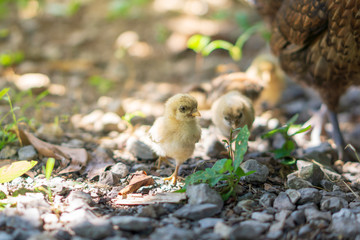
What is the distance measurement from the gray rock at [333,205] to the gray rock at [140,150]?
1277 mm

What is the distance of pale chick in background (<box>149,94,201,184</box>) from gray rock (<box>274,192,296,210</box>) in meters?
0.63

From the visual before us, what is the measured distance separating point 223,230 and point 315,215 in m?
0.52

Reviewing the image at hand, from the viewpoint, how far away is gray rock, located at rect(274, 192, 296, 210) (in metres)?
1.97

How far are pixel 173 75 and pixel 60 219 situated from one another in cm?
337

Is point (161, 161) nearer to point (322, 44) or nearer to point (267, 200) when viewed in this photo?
point (267, 200)

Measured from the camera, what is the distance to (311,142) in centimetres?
348

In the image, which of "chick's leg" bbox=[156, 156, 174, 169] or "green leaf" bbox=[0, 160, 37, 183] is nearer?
"green leaf" bbox=[0, 160, 37, 183]

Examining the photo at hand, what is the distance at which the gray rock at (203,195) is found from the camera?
6.20 ft

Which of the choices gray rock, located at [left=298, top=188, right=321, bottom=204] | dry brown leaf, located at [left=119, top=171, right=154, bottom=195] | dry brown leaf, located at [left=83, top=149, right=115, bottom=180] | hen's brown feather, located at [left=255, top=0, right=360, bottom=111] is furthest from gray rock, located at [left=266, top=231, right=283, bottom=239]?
hen's brown feather, located at [left=255, top=0, right=360, bottom=111]

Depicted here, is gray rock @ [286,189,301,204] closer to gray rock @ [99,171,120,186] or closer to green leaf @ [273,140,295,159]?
green leaf @ [273,140,295,159]

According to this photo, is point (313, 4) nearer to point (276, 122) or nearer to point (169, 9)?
point (276, 122)

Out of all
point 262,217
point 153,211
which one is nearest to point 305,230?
point 262,217

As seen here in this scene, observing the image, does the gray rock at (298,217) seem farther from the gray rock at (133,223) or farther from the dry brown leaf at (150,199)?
the gray rock at (133,223)

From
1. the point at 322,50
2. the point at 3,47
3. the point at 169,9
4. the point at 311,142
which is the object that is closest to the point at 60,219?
the point at 322,50
